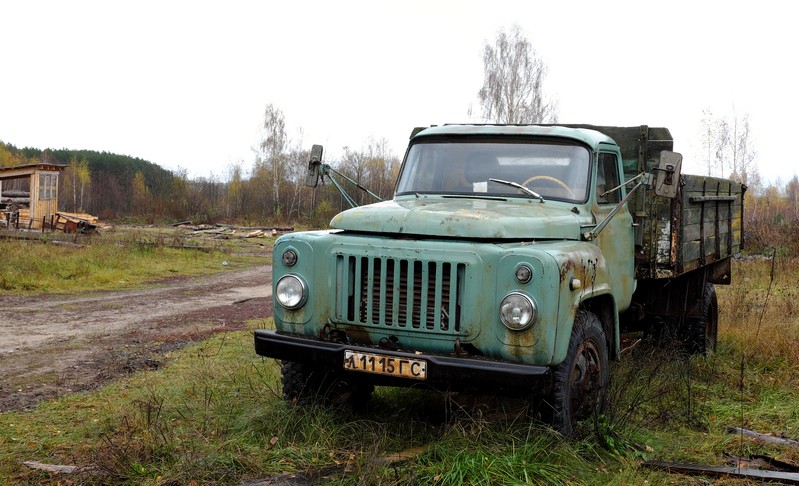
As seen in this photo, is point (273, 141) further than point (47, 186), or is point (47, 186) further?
point (273, 141)

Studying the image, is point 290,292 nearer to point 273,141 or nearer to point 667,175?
point 667,175

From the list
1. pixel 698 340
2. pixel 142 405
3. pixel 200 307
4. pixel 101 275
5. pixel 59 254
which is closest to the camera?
pixel 142 405

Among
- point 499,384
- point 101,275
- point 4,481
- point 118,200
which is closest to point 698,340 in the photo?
point 499,384

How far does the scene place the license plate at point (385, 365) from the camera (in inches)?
164

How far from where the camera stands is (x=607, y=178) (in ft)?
19.1

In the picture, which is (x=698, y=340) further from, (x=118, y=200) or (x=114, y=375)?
(x=118, y=200)

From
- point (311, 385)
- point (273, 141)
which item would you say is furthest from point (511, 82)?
point (311, 385)

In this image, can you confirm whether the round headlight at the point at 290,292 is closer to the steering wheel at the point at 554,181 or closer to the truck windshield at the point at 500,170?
the truck windshield at the point at 500,170

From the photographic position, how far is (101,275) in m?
14.5

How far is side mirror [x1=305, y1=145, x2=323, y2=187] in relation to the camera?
5.80 m

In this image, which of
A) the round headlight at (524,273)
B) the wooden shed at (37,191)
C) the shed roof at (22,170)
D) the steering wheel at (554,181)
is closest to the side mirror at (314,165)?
the steering wheel at (554,181)

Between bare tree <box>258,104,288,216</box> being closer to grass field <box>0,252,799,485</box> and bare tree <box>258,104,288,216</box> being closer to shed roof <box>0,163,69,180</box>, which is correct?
shed roof <box>0,163,69,180</box>

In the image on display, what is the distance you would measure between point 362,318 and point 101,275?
1137cm

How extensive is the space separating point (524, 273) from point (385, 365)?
3.01 ft
